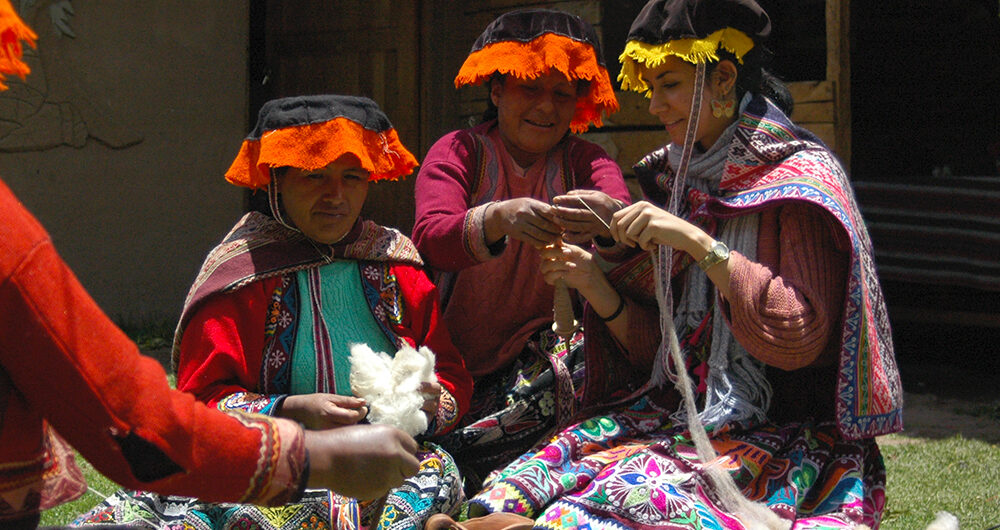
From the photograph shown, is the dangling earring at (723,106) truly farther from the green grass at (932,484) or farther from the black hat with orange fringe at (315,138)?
the green grass at (932,484)

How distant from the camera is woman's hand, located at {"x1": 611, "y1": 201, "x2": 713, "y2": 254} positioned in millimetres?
2602

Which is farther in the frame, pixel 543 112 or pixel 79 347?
pixel 543 112

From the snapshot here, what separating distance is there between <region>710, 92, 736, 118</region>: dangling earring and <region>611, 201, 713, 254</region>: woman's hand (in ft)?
1.11

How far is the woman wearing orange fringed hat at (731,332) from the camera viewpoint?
101 inches

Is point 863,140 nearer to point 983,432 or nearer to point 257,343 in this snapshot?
point 983,432

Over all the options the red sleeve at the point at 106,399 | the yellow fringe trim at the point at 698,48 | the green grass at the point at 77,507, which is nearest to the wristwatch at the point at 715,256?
the yellow fringe trim at the point at 698,48

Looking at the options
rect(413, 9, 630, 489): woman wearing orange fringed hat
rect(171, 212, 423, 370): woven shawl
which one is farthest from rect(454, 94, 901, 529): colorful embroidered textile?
rect(171, 212, 423, 370): woven shawl

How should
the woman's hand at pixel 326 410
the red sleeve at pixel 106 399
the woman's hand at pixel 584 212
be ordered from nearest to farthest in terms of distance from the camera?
1. the red sleeve at pixel 106 399
2. the woman's hand at pixel 326 410
3. the woman's hand at pixel 584 212

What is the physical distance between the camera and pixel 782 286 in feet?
8.42

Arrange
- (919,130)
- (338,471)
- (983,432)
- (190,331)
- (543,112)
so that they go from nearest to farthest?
(338,471) < (190,331) < (543,112) < (983,432) < (919,130)

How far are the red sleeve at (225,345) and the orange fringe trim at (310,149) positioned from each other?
0.31 meters

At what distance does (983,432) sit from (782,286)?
291cm

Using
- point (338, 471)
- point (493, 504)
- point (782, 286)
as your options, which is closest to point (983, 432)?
point (782, 286)

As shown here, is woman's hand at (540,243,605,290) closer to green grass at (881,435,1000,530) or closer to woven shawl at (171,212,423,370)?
woven shawl at (171,212,423,370)
